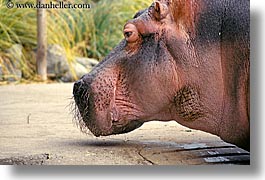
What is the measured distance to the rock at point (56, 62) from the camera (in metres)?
2.64

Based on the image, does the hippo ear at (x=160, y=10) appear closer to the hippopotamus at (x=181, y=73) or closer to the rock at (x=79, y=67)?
the hippopotamus at (x=181, y=73)

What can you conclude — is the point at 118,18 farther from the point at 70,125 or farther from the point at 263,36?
the point at 263,36

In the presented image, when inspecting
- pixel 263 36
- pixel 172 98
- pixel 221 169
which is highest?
pixel 263 36

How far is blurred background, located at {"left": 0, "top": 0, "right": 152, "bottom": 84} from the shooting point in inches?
91.0

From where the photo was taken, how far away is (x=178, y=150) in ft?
6.73

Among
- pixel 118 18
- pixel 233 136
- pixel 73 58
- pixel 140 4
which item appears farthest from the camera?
pixel 73 58

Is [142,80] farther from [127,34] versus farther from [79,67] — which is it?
[79,67]

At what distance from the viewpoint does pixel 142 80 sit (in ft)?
6.46

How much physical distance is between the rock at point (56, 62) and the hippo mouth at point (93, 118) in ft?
2.00

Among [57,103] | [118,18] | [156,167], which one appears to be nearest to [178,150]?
[156,167]

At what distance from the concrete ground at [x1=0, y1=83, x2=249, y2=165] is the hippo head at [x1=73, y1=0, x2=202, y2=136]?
0.08m

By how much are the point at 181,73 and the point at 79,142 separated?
1.07 ft

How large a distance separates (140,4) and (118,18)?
0.72 feet

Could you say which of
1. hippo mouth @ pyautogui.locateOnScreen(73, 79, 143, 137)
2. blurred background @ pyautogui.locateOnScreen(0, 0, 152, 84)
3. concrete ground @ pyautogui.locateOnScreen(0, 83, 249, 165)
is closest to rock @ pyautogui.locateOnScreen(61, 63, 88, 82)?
blurred background @ pyautogui.locateOnScreen(0, 0, 152, 84)
